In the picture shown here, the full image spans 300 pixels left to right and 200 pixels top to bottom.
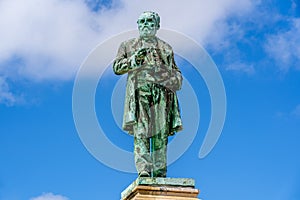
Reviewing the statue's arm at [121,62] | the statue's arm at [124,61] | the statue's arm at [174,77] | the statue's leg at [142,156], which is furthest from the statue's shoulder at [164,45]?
the statue's leg at [142,156]

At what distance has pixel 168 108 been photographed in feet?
47.5

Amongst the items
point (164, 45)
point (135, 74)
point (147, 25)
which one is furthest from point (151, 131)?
point (147, 25)

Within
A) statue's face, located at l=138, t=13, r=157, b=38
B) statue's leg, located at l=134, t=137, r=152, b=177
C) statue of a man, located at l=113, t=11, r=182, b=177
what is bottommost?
statue's leg, located at l=134, t=137, r=152, b=177

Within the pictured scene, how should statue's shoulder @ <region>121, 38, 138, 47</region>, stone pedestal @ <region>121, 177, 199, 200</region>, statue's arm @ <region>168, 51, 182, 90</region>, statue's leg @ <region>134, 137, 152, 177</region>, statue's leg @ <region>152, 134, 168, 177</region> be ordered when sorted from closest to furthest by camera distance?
stone pedestal @ <region>121, 177, 199, 200</region>, statue's leg @ <region>134, 137, 152, 177</region>, statue's leg @ <region>152, 134, 168, 177</region>, statue's arm @ <region>168, 51, 182, 90</region>, statue's shoulder @ <region>121, 38, 138, 47</region>

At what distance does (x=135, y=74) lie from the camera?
14.5m

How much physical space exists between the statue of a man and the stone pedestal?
1.76 feet

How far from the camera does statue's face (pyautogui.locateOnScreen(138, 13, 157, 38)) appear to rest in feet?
47.9

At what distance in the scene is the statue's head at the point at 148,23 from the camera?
14.6 m

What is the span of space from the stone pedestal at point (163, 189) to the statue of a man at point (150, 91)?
537mm

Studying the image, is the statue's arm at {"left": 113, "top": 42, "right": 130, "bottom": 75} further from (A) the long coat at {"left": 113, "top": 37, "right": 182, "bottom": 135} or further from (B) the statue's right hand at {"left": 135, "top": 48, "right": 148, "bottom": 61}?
(B) the statue's right hand at {"left": 135, "top": 48, "right": 148, "bottom": 61}

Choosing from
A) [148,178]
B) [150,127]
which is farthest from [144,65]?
[148,178]

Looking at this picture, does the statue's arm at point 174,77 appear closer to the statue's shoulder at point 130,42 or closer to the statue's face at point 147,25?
the statue's face at point 147,25

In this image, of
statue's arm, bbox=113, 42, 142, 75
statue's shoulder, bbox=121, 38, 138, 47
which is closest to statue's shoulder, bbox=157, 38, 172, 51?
statue's shoulder, bbox=121, 38, 138, 47

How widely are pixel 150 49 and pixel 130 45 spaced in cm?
52
